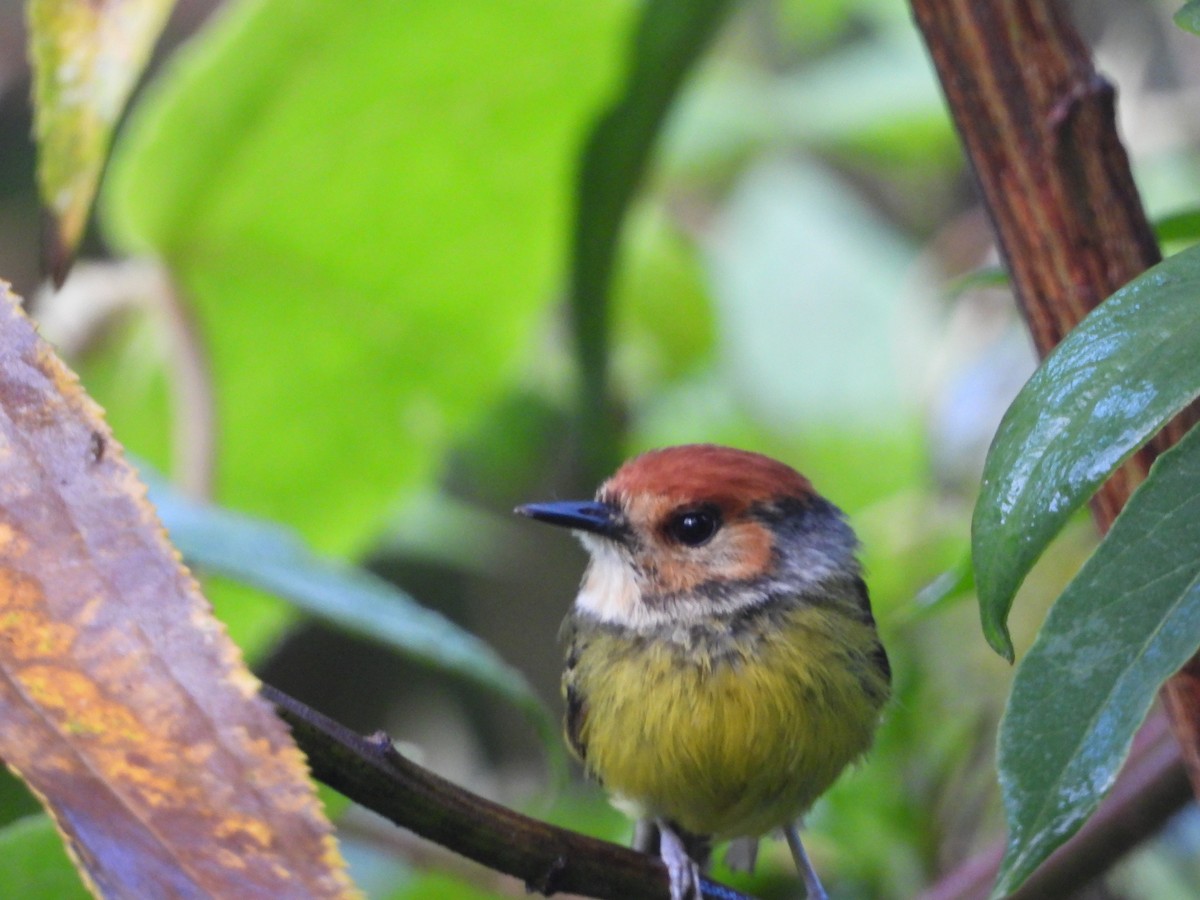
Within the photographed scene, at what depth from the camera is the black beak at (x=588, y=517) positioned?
2350mm

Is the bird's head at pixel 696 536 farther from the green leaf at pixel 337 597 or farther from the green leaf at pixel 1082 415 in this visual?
the green leaf at pixel 1082 415

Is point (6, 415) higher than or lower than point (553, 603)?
higher

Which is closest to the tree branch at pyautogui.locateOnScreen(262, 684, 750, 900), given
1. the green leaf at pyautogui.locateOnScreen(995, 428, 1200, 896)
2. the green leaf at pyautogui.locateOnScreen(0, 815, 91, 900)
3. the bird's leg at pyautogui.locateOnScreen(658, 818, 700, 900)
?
the bird's leg at pyautogui.locateOnScreen(658, 818, 700, 900)

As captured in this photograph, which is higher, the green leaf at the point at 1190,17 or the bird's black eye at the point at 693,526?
the green leaf at the point at 1190,17

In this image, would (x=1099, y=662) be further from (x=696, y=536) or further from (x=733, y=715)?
(x=696, y=536)

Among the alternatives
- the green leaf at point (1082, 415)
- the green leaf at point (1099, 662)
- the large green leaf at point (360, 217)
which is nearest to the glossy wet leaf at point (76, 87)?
the green leaf at point (1082, 415)

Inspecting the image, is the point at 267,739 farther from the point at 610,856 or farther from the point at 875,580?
the point at 875,580

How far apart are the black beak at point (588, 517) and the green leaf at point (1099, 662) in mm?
1411

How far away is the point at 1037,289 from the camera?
4.98 ft

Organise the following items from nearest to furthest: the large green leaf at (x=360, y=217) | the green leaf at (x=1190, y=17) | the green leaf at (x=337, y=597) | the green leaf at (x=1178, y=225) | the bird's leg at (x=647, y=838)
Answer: the green leaf at (x=1190, y=17) < the green leaf at (x=1178, y=225) < the green leaf at (x=337, y=597) < the bird's leg at (x=647, y=838) < the large green leaf at (x=360, y=217)

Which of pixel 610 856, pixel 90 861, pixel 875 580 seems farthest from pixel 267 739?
pixel 875 580

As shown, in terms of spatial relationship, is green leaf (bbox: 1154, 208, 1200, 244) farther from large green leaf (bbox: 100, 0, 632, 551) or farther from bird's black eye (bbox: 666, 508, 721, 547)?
large green leaf (bbox: 100, 0, 632, 551)

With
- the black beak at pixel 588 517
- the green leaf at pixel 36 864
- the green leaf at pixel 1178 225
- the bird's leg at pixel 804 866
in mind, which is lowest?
the bird's leg at pixel 804 866

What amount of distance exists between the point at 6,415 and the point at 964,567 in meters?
1.10
